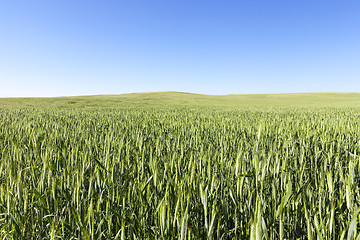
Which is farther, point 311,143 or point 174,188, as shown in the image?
point 311,143

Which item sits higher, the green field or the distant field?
the distant field

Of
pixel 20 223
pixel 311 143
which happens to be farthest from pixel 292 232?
pixel 311 143

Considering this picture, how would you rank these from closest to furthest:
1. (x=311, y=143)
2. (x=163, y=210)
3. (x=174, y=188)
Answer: (x=163, y=210), (x=174, y=188), (x=311, y=143)

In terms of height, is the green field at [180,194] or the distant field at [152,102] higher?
the distant field at [152,102]

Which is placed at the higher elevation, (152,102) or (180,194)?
(152,102)

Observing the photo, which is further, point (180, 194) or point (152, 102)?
point (152, 102)

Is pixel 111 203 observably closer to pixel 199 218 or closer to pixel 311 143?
pixel 199 218

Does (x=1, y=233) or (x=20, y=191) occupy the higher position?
(x=20, y=191)

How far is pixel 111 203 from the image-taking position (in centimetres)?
141

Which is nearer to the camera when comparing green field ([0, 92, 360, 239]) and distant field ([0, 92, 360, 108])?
green field ([0, 92, 360, 239])

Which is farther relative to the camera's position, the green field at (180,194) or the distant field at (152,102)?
the distant field at (152,102)

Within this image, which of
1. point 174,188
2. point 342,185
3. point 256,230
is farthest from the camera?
point 342,185

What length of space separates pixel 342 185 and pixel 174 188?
133cm

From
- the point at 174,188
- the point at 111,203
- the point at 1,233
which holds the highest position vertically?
the point at 174,188
